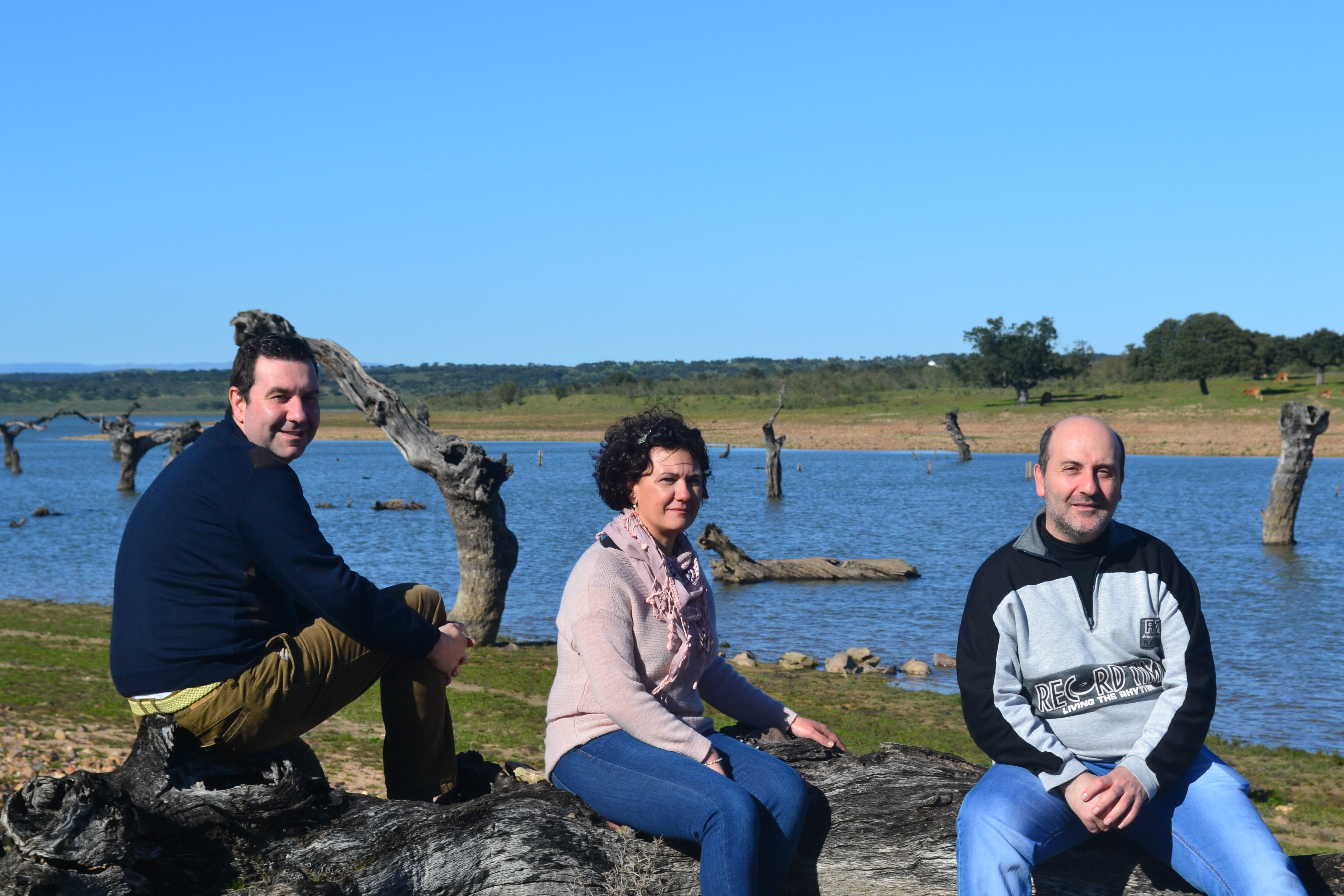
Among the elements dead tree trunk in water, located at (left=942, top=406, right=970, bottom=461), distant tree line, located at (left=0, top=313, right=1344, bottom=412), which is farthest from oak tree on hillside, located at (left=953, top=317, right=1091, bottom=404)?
dead tree trunk in water, located at (left=942, top=406, right=970, bottom=461)

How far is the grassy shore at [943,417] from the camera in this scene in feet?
221

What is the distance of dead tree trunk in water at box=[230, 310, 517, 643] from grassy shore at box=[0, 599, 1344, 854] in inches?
32.0

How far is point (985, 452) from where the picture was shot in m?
69.8

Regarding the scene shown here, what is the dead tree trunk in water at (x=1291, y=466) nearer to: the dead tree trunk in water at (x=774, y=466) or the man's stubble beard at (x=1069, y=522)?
the dead tree trunk in water at (x=774, y=466)

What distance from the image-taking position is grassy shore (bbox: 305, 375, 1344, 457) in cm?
6731

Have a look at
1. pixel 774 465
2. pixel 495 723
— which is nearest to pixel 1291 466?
pixel 774 465

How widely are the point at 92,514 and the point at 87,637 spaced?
24.7 meters

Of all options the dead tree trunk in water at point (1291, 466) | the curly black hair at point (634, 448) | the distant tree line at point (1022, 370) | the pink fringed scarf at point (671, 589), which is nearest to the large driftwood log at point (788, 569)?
the dead tree trunk in water at point (1291, 466)

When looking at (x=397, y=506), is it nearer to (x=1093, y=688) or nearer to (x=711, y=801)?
(x=711, y=801)

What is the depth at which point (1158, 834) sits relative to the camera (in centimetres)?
368

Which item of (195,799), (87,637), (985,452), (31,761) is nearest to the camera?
(195,799)

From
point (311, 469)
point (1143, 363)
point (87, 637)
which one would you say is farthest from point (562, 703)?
point (1143, 363)

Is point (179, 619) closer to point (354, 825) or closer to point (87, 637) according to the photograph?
A: point (354, 825)

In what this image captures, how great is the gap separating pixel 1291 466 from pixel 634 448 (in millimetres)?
27721
